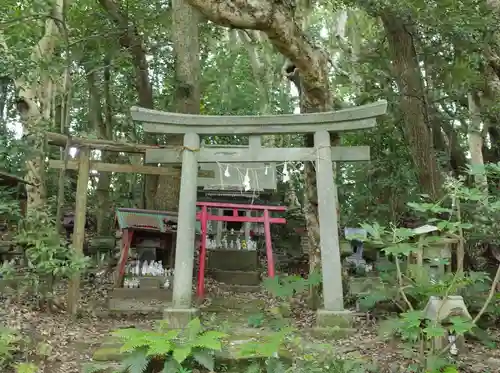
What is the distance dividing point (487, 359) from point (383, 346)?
1.19m

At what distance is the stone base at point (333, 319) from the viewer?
680 centimetres

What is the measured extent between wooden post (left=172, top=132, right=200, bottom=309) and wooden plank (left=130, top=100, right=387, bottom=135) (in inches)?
8.4

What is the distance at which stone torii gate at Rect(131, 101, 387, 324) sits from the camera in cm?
713

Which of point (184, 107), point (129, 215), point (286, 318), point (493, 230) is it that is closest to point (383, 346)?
point (286, 318)

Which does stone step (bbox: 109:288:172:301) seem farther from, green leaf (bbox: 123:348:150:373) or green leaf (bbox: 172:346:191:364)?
green leaf (bbox: 172:346:191:364)

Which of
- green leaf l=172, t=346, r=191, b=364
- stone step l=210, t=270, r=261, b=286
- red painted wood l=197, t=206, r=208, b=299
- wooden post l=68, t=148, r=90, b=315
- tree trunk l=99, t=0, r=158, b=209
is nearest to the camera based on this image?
green leaf l=172, t=346, r=191, b=364

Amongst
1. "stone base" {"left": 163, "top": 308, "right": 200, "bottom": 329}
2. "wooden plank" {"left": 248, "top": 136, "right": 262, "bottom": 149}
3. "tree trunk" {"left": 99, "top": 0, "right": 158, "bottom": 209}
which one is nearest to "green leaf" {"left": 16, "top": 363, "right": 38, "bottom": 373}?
"stone base" {"left": 163, "top": 308, "right": 200, "bottom": 329}

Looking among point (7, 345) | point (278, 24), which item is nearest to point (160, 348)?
point (7, 345)

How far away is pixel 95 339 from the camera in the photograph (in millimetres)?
6918

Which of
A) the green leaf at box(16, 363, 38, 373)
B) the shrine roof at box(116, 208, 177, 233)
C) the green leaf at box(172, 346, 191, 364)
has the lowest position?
the green leaf at box(16, 363, 38, 373)

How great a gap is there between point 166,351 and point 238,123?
363 centimetres

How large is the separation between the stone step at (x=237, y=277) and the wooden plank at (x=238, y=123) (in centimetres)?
496

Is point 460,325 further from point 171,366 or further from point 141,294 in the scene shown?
point 141,294

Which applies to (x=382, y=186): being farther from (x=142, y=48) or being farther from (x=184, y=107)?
(x=142, y=48)
